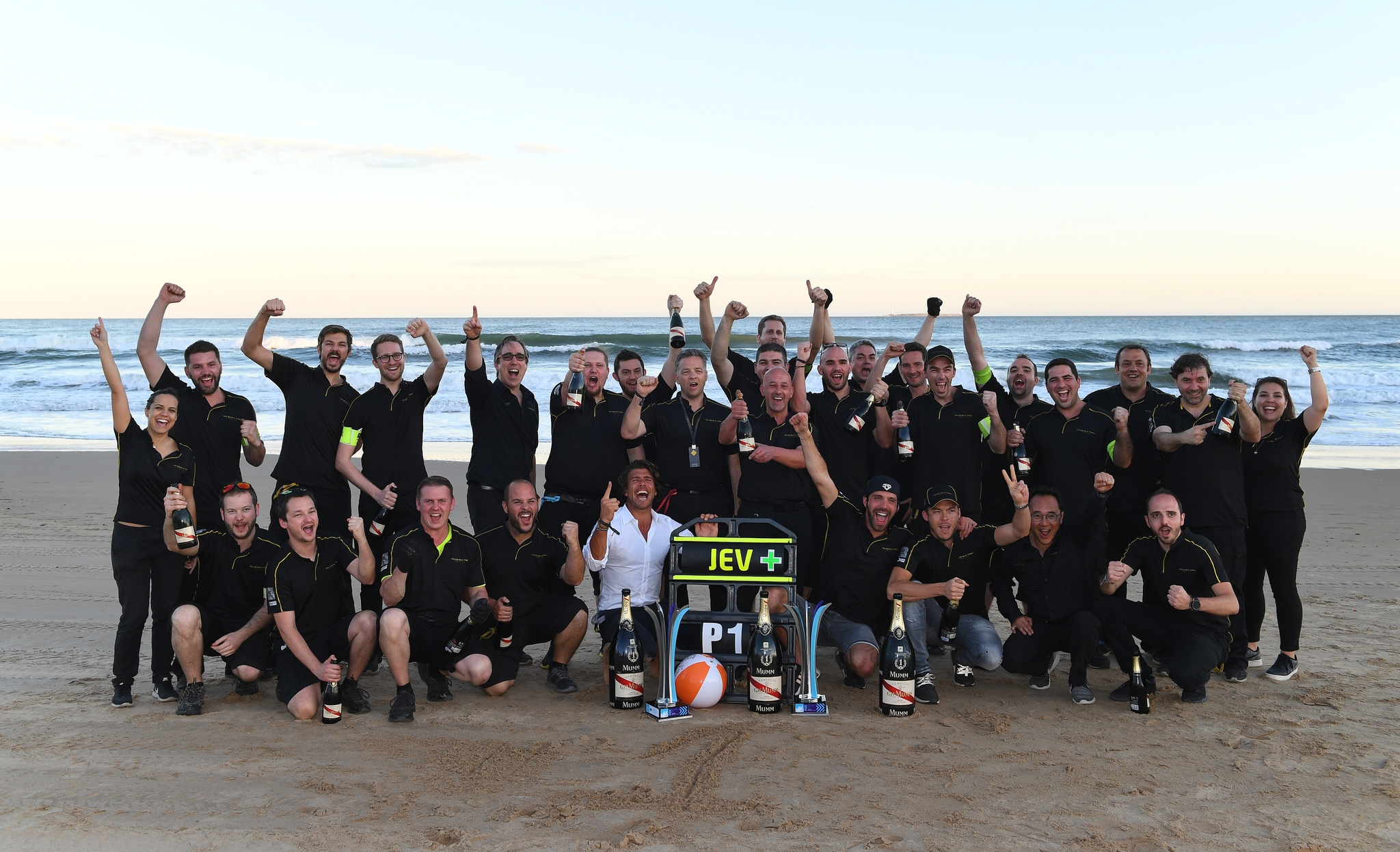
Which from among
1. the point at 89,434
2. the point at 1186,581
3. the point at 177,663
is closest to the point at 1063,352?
the point at 89,434

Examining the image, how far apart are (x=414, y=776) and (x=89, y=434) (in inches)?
722

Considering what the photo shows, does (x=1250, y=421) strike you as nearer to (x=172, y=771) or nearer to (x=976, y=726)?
(x=976, y=726)

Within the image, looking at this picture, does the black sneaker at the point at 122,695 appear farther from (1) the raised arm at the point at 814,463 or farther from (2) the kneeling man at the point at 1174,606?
(2) the kneeling man at the point at 1174,606

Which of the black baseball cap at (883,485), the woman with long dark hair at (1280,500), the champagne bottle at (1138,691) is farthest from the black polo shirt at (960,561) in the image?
the woman with long dark hair at (1280,500)

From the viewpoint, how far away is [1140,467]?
23.2ft

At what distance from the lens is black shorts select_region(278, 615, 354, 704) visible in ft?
19.3

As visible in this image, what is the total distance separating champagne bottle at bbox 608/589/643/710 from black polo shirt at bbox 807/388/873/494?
1928mm

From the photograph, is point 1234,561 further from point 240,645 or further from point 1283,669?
point 240,645

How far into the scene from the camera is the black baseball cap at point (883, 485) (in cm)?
662

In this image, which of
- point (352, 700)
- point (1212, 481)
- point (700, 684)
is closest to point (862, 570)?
point (700, 684)

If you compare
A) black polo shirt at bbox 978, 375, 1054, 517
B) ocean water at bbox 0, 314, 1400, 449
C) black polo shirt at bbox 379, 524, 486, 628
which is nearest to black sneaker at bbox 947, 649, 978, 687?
black polo shirt at bbox 978, 375, 1054, 517

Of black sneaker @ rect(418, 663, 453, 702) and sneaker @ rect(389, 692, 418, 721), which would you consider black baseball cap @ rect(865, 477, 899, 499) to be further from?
sneaker @ rect(389, 692, 418, 721)

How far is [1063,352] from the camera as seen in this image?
39875 mm

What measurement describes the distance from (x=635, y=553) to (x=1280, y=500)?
4194mm
